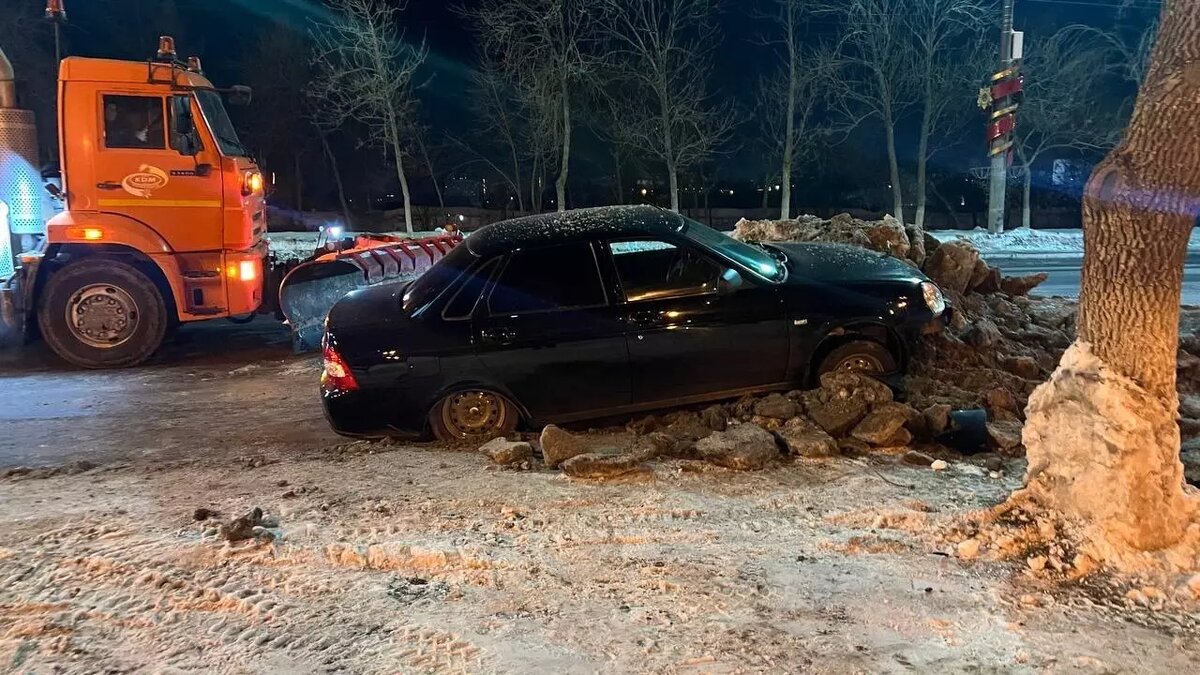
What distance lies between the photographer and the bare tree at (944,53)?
2428 centimetres

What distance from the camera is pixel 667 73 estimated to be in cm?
2608

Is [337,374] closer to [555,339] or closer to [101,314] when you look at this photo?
[555,339]

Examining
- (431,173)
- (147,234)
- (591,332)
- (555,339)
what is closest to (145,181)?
(147,234)

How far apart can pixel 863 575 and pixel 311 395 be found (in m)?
5.31

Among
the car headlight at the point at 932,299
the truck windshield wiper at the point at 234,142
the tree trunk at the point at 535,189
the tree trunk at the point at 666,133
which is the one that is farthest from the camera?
the tree trunk at the point at 535,189

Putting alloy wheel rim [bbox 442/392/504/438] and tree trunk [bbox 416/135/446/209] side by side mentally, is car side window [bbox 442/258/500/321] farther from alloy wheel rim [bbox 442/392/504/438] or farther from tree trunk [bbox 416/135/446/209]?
tree trunk [bbox 416/135/446/209]

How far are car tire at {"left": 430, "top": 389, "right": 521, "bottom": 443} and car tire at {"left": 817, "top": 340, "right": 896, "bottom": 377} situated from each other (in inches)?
86.5

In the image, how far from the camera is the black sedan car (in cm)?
575

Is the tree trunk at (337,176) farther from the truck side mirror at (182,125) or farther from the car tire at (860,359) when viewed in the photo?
the car tire at (860,359)

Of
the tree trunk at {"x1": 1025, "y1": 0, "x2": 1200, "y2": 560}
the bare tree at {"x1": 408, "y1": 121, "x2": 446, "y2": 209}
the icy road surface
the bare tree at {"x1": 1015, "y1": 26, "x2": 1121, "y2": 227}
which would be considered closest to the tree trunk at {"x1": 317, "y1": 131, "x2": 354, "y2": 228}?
the bare tree at {"x1": 408, "y1": 121, "x2": 446, "y2": 209}

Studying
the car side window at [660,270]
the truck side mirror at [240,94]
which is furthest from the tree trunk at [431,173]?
the car side window at [660,270]

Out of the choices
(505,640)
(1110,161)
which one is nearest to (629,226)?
(1110,161)

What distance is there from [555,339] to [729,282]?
126cm

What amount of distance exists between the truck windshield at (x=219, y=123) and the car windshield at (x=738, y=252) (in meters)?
5.12
